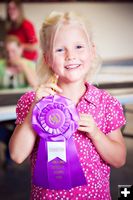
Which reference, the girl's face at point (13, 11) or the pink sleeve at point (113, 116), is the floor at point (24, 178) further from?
the girl's face at point (13, 11)

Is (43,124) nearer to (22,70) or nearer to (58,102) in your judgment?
(58,102)

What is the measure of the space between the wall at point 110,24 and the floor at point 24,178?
452mm

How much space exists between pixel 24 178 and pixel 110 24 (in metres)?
0.91

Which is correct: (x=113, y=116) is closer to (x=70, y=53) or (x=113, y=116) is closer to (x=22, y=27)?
Result: (x=70, y=53)

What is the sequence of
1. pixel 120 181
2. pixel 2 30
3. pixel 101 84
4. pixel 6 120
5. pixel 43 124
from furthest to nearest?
1. pixel 2 30
2. pixel 6 120
3. pixel 101 84
4. pixel 120 181
5. pixel 43 124

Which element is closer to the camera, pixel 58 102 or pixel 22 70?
pixel 58 102

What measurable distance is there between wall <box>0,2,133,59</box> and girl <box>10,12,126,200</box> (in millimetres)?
1037

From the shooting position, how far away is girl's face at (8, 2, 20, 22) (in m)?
2.34

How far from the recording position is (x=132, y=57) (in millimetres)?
1871

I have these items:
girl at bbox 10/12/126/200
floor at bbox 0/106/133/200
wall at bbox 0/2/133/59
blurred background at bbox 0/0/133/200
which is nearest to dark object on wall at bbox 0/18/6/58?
blurred background at bbox 0/0/133/200

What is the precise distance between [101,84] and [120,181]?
1.56 feet

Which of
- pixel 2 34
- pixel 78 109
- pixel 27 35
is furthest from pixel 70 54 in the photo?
pixel 2 34

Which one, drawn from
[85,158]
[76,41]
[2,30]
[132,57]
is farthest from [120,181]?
[2,30]

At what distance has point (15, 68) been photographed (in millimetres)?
2352
